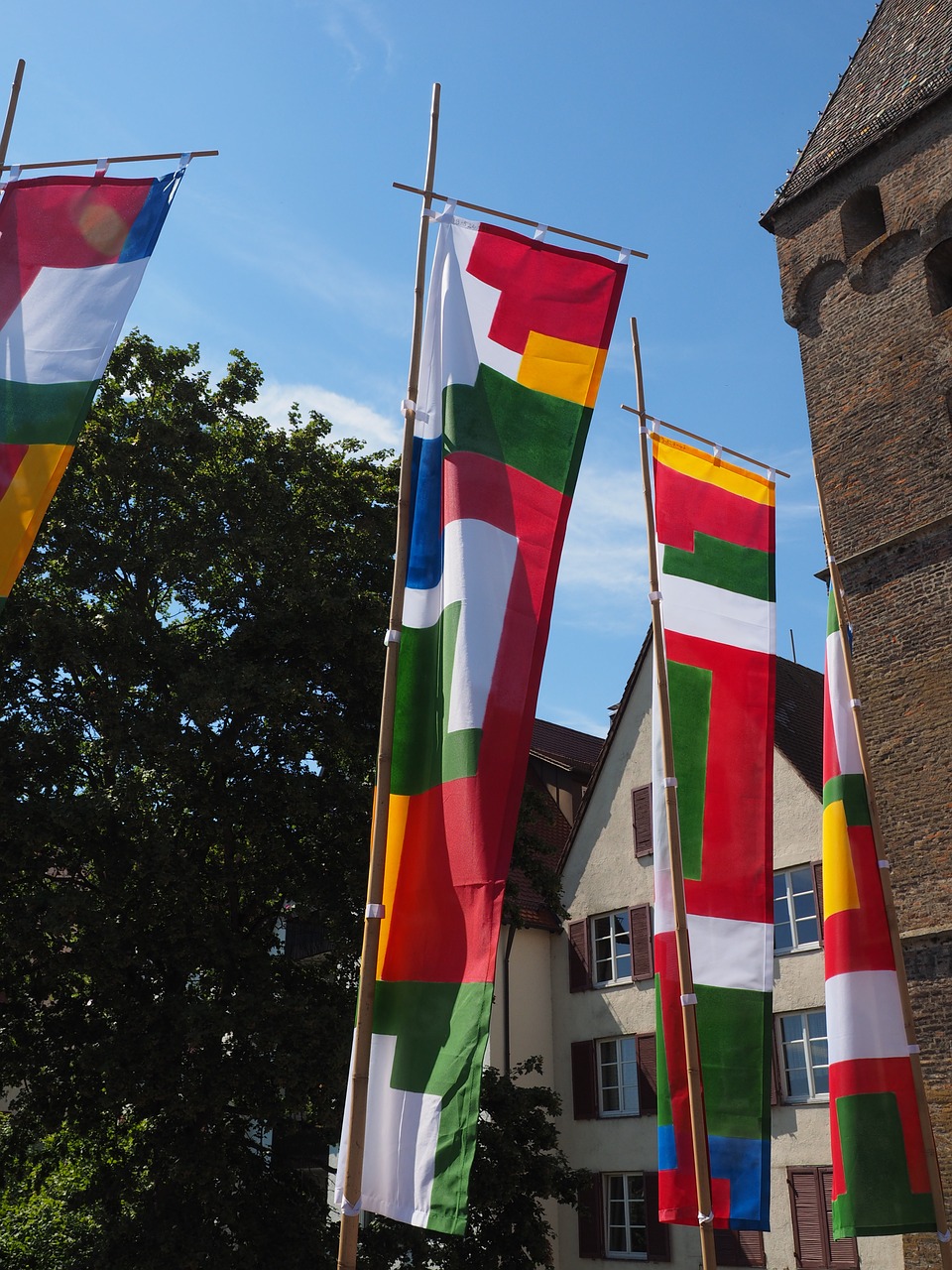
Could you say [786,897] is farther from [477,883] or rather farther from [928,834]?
[477,883]

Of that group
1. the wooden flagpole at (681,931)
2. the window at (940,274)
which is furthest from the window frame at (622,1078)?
the wooden flagpole at (681,931)

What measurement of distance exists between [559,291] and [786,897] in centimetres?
1607

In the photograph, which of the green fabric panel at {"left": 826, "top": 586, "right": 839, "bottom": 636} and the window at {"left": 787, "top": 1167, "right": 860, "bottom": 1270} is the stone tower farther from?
the green fabric panel at {"left": 826, "top": 586, "right": 839, "bottom": 636}

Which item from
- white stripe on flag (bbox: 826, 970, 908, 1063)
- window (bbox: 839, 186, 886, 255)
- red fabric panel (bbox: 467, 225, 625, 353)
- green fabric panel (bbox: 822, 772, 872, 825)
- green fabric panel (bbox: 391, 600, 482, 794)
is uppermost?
window (bbox: 839, 186, 886, 255)

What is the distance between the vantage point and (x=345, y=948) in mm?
16969

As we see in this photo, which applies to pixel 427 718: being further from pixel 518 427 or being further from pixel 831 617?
pixel 831 617

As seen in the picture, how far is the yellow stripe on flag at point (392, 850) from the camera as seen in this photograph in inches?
276

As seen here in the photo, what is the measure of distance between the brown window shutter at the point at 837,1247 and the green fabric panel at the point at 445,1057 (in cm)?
1449

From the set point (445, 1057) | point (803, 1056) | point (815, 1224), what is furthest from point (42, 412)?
point (815, 1224)

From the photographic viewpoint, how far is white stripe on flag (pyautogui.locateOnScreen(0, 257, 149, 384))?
8.59 meters

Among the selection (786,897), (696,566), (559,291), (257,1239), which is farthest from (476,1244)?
(559,291)

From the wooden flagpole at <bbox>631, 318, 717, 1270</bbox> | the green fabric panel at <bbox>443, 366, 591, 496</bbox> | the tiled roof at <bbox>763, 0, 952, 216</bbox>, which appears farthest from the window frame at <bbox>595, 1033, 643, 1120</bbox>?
the green fabric panel at <bbox>443, 366, 591, 496</bbox>

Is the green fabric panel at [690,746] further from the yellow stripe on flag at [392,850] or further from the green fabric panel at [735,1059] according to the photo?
the yellow stripe on flag at [392,850]

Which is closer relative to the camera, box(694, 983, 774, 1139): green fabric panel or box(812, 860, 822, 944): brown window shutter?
box(694, 983, 774, 1139): green fabric panel
